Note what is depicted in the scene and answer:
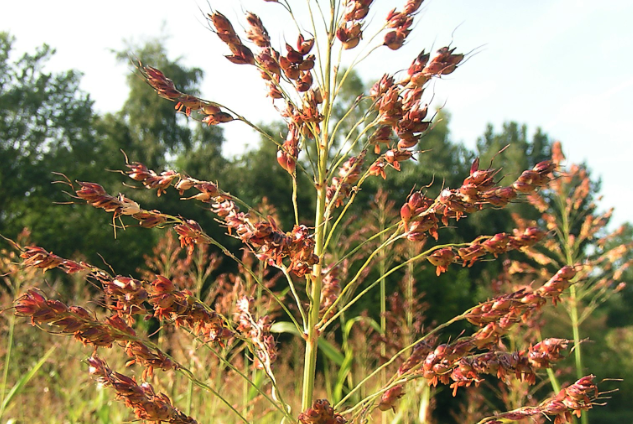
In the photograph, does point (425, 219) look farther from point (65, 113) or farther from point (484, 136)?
point (484, 136)

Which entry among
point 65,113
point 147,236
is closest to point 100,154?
point 65,113

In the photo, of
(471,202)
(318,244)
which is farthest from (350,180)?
(471,202)

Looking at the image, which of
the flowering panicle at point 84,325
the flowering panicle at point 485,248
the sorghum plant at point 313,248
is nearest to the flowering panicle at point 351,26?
the sorghum plant at point 313,248

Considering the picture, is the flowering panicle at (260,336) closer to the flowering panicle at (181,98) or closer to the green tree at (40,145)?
the flowering panicle at (181,98)

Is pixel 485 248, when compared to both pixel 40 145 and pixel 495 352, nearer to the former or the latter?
pixel 495 352

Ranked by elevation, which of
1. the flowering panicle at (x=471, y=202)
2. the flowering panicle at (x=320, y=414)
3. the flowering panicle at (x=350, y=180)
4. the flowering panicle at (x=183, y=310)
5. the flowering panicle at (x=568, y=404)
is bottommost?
the flowering panicle at (x=320, y=414)

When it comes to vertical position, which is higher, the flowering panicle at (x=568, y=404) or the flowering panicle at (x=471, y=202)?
the flowering panicle at (x=471, y=202)

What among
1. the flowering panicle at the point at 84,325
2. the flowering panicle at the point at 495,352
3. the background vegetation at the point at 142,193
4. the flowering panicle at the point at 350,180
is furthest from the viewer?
the background vegetation at the point at 142,193

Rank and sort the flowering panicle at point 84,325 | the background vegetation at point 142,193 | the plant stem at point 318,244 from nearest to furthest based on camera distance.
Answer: the flowering panicle at point 84,325
the plant stem at point 318,244
the background vegetation at point 142,193

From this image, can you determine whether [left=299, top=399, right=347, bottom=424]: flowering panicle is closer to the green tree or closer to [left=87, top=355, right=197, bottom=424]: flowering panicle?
[left=87, top=355, right=197, bottom=424]: flowering panicle
